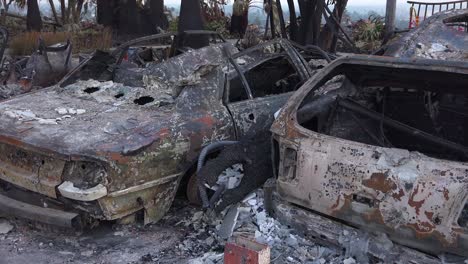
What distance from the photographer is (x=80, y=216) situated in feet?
15.6

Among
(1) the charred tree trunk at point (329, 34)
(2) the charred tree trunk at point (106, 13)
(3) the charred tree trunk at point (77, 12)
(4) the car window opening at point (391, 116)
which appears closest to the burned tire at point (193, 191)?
(4) the car window opening at point (391, 116)

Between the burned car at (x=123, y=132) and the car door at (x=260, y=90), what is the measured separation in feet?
0.04

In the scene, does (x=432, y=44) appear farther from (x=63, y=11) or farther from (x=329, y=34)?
(x=63, y=11)

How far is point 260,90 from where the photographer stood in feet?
22.2

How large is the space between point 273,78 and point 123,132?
8.23 ft

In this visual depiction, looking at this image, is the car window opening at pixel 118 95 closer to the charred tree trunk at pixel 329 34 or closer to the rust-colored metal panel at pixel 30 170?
the rust-colored metal panel at pixel 30 170

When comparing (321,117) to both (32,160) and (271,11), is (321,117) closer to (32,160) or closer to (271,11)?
(32,160)

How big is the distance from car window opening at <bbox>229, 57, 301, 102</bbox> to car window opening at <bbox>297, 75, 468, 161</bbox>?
1337 millimetres

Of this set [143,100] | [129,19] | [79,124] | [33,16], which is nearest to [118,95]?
[143,100]

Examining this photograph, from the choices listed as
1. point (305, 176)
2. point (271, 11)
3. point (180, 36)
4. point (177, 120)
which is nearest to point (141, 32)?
point (271, 11)

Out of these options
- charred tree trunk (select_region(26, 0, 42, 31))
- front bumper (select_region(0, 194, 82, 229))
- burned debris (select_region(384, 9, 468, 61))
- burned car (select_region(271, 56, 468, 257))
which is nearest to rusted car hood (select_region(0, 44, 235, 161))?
front bumper (select_region(0, 194, 82, 229))

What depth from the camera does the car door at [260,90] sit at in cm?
566

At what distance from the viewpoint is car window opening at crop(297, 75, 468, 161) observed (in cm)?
512

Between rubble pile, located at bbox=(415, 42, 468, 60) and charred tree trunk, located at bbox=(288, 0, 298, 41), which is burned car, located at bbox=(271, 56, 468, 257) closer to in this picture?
rubble pile, located at bbox=(415, 42, 468, 60)
